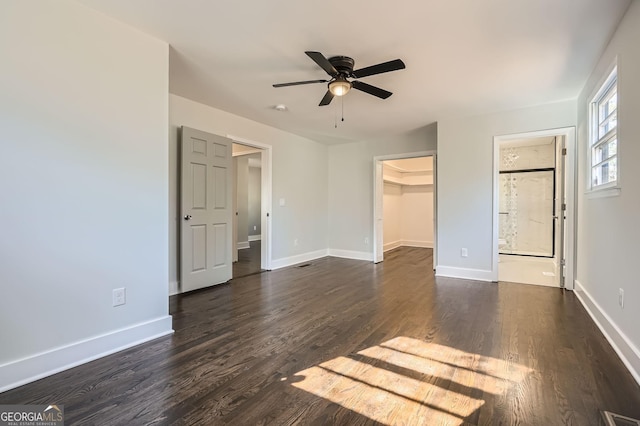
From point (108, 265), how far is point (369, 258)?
4.64m

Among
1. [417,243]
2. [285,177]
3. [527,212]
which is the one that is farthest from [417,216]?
[285,177]

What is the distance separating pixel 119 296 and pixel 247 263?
11.4 feet

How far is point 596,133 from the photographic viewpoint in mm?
3107

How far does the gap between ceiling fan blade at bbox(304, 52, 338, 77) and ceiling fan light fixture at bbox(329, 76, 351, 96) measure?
76 mm

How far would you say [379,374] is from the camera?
194cm

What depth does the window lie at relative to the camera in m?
2.54

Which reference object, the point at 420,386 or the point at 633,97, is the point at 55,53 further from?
the point at 633,97

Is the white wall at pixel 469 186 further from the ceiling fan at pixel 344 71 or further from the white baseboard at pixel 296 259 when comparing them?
the white baseboard at pixel 296 259

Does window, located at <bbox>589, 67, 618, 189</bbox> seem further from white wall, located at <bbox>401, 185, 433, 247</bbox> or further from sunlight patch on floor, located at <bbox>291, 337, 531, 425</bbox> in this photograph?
white wall, located at <bbox>401, 185, 433, 247</bbox>

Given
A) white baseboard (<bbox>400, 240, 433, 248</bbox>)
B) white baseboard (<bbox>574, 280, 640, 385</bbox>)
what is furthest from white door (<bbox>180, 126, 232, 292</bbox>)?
white baseboard (<bbox>400, 240, 433, 248</bbox>)

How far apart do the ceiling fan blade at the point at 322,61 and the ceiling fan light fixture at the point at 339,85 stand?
0.25ft

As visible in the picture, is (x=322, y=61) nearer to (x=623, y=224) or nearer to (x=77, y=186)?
(x=77, y=186)

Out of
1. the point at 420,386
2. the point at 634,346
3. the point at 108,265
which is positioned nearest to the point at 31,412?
the point at 108,265

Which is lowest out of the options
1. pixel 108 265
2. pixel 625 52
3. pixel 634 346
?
pixel 634 346
